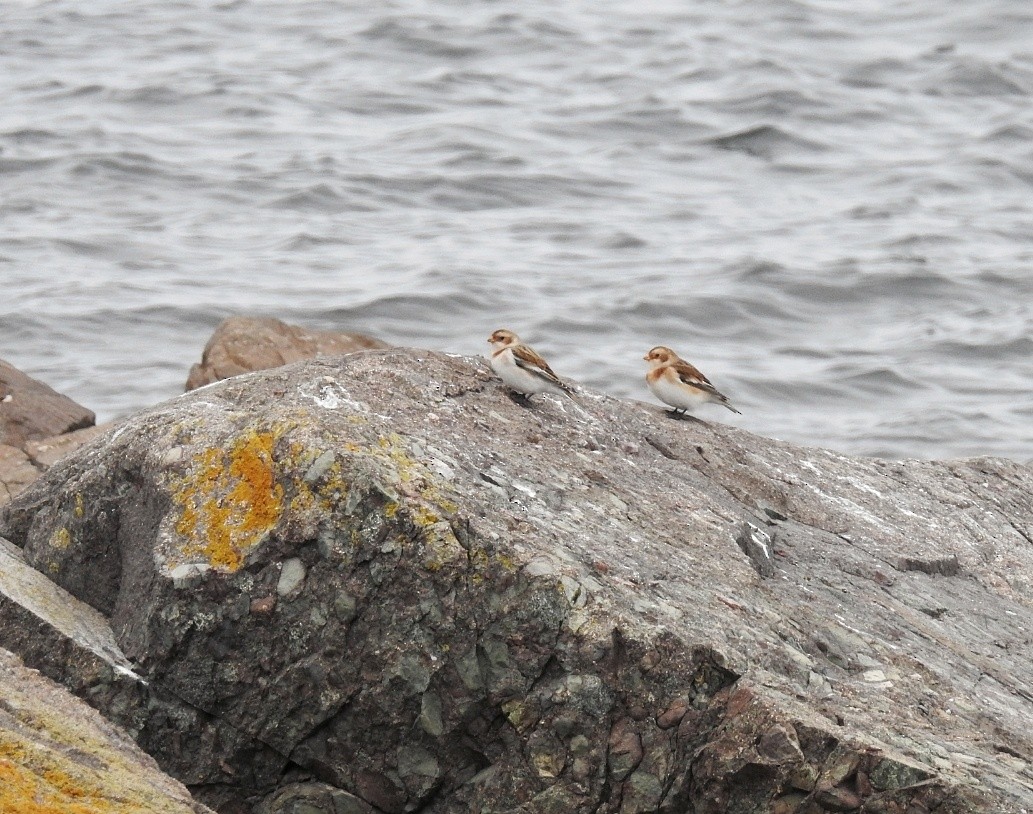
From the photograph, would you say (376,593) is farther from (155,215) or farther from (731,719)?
(155,215)

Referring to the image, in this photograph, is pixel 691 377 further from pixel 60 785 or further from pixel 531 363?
pixel 60 785

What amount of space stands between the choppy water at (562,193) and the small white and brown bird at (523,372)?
9.29 metres

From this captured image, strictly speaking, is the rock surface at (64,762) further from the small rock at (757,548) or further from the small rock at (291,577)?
the small rock at (757,548)

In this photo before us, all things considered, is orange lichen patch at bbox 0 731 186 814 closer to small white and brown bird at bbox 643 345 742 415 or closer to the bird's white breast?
small white and brown bird at bbox 643 345 742 415

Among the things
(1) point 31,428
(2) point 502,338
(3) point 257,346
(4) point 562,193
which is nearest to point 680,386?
(2) point 502,338

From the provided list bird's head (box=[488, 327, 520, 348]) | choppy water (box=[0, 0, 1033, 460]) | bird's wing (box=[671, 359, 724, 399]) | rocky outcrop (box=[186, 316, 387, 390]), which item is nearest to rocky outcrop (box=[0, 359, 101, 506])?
rocky outcrop (box=[186, 316, 387, 390])

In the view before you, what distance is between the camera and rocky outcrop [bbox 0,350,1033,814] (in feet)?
15.2

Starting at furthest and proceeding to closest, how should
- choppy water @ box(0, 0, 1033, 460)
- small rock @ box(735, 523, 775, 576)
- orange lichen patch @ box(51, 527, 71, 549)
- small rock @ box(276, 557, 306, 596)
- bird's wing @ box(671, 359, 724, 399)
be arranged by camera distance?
choppy water @ box(0, 0, 1033, 460) → bird's wing @ box(671, 359, 724, 399) → small rock @ box(735, 523, 775, 576) → orange lichen patch @ box(51, 527, 71, 549) → small rock @ box(276, 557, 306, 596)

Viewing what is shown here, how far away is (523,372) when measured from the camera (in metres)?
6.33

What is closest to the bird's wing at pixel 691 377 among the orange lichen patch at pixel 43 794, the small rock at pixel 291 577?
the small rock at pixel 291 577

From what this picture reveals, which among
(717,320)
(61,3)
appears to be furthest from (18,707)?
(61,3)

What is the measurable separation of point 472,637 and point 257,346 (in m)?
6.97

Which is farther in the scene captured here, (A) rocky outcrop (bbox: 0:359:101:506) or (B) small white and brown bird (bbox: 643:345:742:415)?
(A) rocky outcrop (bbox: 0:359:101:506)

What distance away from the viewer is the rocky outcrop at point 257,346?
11266 millimetres
